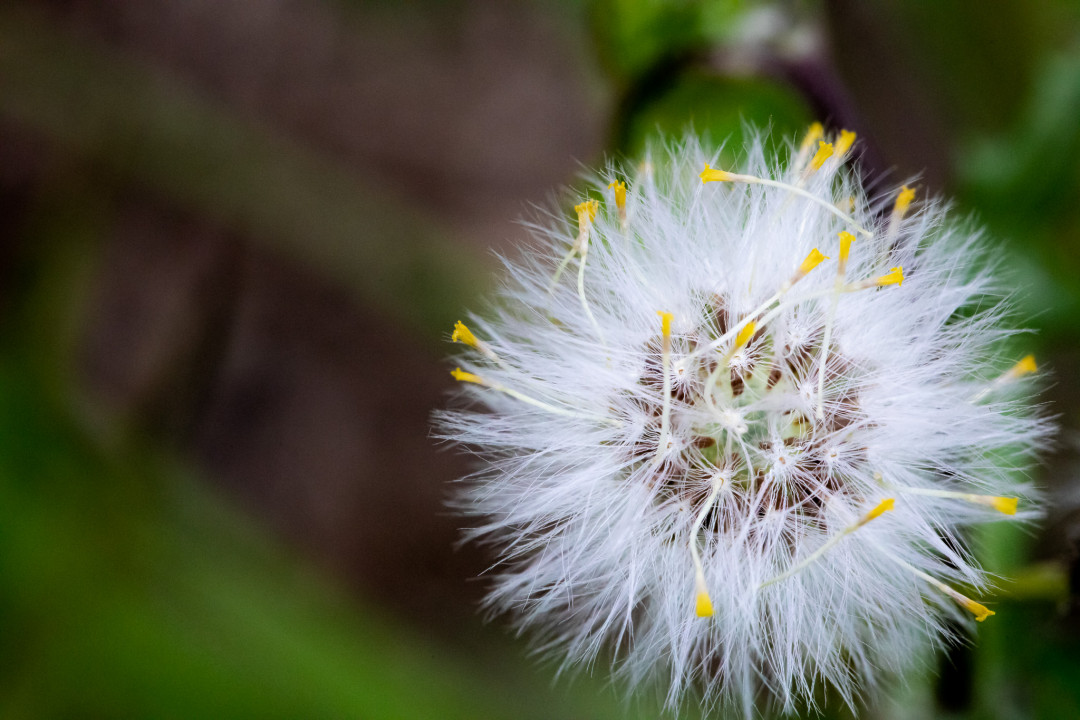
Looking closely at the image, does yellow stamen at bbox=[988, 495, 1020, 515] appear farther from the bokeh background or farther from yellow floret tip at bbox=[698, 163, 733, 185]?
the bokeh background

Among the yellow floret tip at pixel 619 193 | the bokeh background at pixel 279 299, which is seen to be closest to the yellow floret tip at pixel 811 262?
the yellow floret tip at pixel 619 193

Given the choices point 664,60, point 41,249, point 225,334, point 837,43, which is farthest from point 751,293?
point 41,249

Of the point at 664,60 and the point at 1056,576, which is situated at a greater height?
the point at 664,60

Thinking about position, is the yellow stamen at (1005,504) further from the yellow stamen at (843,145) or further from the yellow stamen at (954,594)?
the yellow stamen at (843,145)

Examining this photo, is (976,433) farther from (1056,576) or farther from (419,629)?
(419,629)

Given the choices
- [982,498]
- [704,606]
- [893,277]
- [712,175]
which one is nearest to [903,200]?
[893,277]

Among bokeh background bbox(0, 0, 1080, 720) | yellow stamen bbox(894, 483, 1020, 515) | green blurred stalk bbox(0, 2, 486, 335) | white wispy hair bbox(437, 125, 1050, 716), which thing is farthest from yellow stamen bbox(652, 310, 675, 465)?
green blurred stalk bbox(0, 2, 486, 335)

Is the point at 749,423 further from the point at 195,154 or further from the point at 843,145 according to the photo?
the point at 195,154
